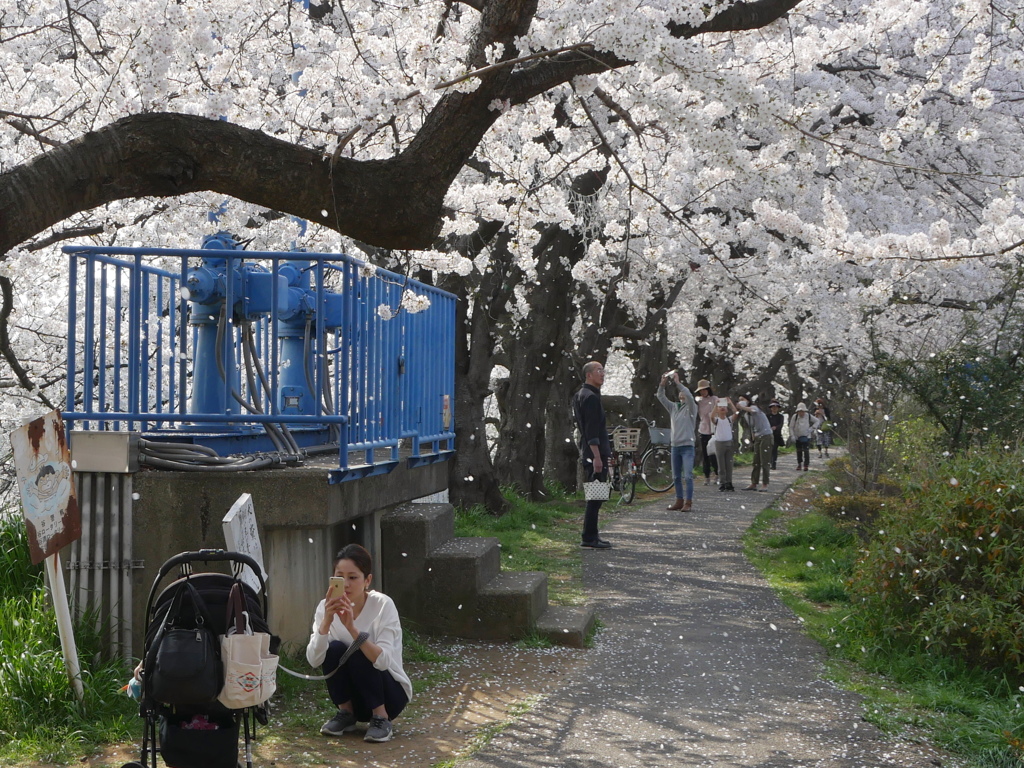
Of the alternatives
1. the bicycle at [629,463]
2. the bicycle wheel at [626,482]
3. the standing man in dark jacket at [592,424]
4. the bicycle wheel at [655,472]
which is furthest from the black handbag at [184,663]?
the bicycle wheel at [655,472]

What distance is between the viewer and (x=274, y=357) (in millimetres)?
6941

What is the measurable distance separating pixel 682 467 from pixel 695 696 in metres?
9.97

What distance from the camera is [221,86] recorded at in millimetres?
8609

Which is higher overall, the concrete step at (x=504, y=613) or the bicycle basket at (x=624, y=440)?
the bicycle basket at (x=624, y=440)

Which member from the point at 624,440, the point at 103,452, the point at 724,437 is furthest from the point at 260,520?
the point at 724,437

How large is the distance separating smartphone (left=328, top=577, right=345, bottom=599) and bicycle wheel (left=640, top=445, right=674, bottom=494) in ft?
50.4

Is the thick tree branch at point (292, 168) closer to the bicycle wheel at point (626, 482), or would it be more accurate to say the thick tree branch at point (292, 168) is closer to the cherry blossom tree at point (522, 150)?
the cherry blossom tree at point (522, 150)

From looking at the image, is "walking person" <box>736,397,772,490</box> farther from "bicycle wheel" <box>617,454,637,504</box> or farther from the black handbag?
the black handbag

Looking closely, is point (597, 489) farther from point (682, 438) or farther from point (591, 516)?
point (682, 438)

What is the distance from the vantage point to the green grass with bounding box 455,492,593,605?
9.90 m

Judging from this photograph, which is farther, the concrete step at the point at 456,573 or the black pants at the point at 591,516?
the black pants at the point at 591,516

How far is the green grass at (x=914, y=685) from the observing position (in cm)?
534

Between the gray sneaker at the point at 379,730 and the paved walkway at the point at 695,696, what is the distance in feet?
1.68

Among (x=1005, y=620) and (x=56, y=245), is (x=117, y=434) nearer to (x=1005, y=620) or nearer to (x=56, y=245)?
(x=1005, y=620)
